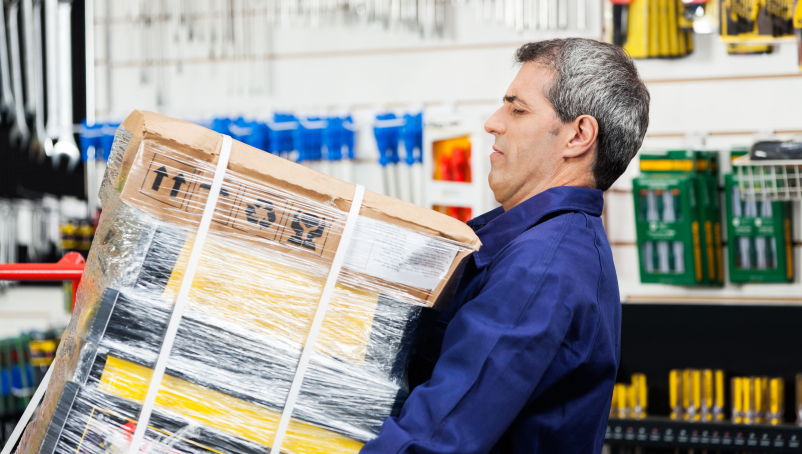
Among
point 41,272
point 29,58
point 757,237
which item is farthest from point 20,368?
point 757,237

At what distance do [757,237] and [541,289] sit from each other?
85.8 inches

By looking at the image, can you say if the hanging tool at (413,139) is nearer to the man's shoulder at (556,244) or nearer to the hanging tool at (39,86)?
the man's shoulder at (556,244)

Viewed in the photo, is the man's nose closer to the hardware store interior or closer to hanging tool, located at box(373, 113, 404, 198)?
the hardware store interior

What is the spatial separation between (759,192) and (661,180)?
0.35 metres

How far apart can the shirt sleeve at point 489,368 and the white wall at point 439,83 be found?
1.88 meters

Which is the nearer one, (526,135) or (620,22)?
(526,135)

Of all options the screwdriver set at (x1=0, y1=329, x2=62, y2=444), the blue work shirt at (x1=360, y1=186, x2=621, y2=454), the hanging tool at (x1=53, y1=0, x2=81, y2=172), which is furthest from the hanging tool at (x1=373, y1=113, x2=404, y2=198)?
the blue work shirt at (x1=360, y1=186, x2=621, y2=454)

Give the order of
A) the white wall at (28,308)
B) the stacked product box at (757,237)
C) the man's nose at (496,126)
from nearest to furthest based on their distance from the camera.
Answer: the man's nose at (496,126)
the stacked product box at (757,237)
the white wall at (28,308)

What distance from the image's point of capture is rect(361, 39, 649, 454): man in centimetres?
103

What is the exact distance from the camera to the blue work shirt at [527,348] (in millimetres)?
1026

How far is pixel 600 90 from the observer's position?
1320 millimetres

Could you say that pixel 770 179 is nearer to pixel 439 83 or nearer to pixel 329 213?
pixel 439 83

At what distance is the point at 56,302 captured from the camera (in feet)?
13.0

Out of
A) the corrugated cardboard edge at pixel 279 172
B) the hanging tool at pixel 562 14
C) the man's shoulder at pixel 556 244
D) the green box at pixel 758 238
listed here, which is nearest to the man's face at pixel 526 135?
the man's shoulder at pixel 556 244
